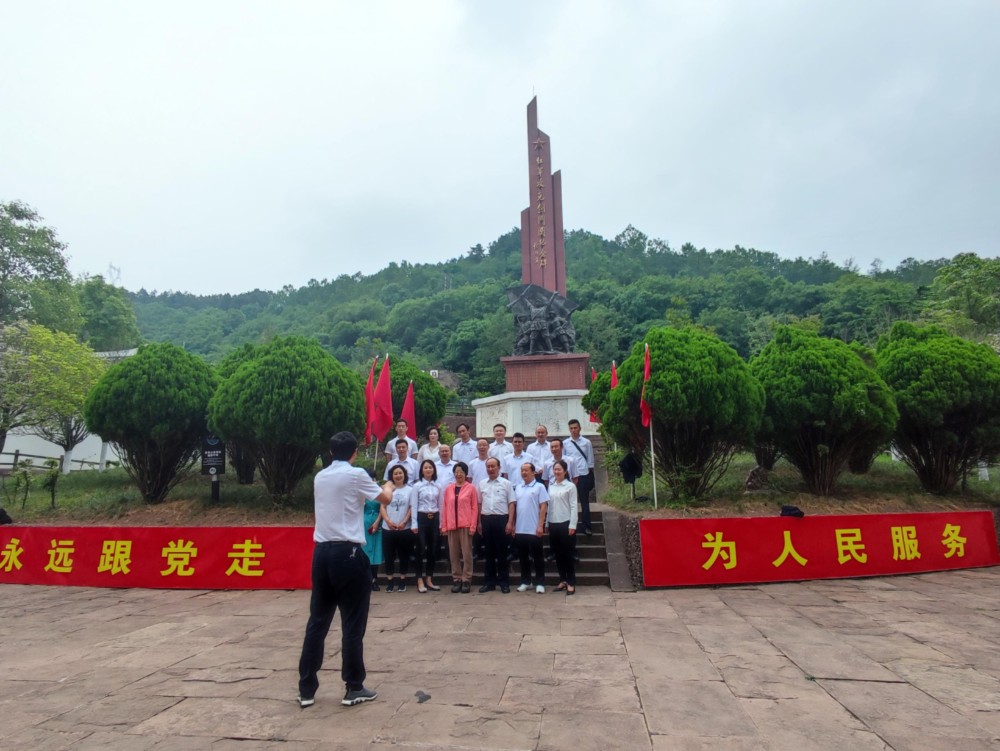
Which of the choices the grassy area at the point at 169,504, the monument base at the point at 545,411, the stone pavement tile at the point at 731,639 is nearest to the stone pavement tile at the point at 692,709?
the stone pavement tile at the point at 731,639

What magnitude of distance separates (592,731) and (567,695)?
0.44 m

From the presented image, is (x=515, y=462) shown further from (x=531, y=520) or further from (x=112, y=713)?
(x=112, y=713)

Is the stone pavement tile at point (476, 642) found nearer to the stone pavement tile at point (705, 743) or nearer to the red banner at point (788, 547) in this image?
the stone pavement tile at point (705, 743)

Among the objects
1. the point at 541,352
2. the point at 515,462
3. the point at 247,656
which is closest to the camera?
the point at 247,656

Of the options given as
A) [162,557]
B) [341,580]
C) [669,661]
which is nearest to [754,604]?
[669,661]

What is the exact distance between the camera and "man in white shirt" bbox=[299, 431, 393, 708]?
2883mm

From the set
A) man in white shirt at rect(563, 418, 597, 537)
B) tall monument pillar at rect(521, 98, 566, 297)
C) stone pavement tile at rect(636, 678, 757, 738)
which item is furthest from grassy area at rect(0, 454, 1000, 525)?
tall monument pillar at rect(521, 98, 566, 297)

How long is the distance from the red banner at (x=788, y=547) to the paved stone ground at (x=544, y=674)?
0.25 meters

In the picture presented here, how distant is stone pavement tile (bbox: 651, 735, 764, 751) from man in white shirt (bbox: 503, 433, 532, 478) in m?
3.80

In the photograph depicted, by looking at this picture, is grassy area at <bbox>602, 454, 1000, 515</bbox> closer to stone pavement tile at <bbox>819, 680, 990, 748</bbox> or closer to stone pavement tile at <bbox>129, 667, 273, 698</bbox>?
stone pavement tile at <bbox>819, 680, 990, 748</bbox>

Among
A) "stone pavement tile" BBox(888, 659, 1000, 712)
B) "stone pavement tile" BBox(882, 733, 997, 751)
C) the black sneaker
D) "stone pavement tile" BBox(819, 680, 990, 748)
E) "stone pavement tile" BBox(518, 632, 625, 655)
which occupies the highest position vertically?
the black sneaker

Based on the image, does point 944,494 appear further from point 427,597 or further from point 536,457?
point 427,597

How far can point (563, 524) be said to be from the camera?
18.0ft

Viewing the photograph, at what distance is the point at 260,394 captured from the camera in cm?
820
